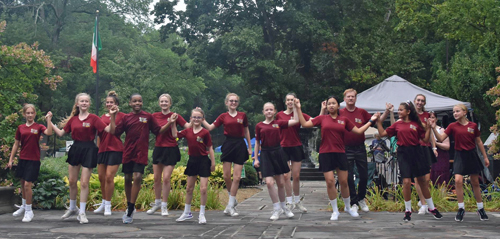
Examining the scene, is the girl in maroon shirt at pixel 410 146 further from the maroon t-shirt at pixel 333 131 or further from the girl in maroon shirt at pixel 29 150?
the girl in maroon shirt at pixel 29 150

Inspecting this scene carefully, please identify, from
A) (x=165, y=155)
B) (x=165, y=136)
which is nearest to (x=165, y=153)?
(x=165, y=155)

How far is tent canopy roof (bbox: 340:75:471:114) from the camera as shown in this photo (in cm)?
1461

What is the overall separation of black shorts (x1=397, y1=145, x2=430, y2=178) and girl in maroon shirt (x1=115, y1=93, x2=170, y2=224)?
12.8 ft

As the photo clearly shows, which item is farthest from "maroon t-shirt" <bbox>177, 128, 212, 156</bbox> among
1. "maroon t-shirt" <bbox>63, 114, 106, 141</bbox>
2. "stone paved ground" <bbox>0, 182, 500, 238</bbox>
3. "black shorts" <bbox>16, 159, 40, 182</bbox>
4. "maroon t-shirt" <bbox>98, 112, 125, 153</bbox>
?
"black shorts" <bbox>16, 159, 40, 182</bbox>

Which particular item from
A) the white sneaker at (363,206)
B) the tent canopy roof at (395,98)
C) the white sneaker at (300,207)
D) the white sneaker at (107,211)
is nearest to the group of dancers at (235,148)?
the white sneaker at (107,211)

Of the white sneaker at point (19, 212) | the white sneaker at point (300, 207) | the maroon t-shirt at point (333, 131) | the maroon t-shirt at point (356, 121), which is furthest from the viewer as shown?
the white sneaker at point (300, 207)

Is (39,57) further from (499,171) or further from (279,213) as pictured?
(499,171)

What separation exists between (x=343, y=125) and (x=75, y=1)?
5108 cm

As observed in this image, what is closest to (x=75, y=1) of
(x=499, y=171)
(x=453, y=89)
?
(x=453, y=89)

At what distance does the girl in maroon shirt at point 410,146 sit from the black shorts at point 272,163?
1.60 m

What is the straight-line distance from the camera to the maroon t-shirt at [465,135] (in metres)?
9.67

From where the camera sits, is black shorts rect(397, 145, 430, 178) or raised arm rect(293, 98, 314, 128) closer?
black shorts rect(397, 145, 430, 178)

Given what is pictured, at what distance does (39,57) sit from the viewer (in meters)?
14.0

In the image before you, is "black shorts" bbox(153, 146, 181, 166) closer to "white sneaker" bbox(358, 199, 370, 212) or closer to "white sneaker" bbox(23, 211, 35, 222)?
"white sneaker" bbox(23, 211, 35, 222)
